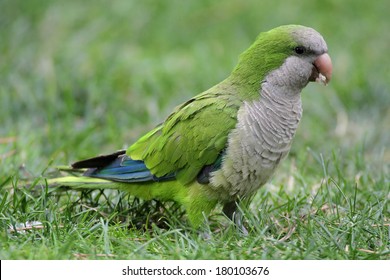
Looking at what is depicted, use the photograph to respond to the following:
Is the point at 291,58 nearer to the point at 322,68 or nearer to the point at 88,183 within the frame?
the point at 322,68

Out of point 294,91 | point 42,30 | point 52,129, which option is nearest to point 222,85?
point 294,91

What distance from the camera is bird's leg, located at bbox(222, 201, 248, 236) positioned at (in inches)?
166

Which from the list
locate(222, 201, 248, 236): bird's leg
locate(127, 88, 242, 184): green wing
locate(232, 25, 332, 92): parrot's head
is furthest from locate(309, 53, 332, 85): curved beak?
locate(222, 201, 248, 236): bird's leg

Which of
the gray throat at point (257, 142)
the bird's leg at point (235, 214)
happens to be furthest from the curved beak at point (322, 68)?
the bird's leg at point (235, 214)

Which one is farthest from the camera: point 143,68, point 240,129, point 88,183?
point 143,68

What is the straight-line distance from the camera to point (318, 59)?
4.36 meters

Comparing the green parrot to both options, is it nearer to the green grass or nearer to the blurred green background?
the green grass

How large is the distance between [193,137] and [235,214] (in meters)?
0.55

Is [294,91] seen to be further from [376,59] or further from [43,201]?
[376,59]

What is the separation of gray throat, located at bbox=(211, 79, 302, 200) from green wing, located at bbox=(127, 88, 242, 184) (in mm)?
78

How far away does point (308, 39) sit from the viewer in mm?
4312

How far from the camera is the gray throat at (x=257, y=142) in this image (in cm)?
422

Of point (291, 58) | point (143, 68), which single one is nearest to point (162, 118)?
point (143, 68)
